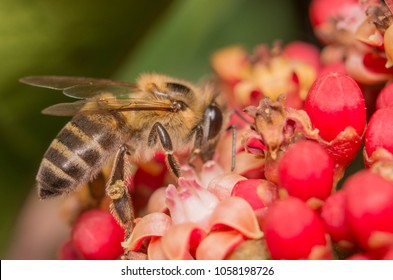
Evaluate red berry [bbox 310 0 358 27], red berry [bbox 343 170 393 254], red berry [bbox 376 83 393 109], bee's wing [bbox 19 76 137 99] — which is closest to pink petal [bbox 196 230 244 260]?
red berry [bbox 343 170 393 254]

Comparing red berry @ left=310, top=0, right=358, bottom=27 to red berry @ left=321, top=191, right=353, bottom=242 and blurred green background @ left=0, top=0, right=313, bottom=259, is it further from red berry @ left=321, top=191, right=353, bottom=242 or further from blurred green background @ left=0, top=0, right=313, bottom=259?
red berry @ left=321, top=191, right=353, bottom=242

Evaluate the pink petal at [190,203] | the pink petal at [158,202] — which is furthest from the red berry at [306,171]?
the pink petal at [158,202]

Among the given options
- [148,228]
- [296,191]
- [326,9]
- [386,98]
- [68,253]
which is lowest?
[68,253]

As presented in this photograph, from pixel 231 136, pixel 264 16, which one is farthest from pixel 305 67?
pixel 264 16

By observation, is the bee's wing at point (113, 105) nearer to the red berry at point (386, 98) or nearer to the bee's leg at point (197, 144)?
the bee's leg at point (197, 144)

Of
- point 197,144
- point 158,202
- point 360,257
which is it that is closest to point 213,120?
point 197,144

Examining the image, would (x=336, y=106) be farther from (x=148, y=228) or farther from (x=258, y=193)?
(x=148, y=228)
